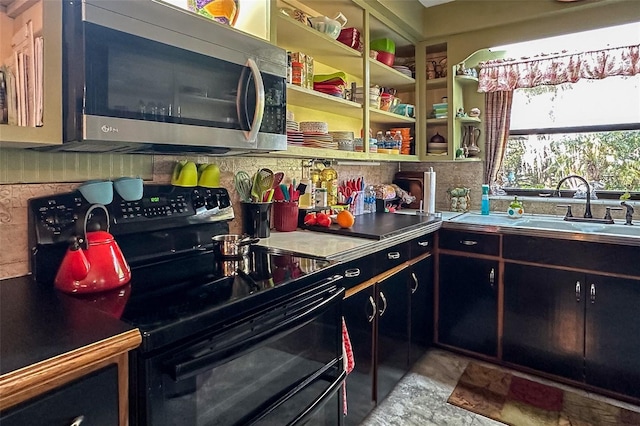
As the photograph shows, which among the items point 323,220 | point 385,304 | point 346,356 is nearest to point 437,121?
point 323,220

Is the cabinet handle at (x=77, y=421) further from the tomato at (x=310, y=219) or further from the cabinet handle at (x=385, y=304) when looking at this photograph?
the tomato at (x=310, y=219)

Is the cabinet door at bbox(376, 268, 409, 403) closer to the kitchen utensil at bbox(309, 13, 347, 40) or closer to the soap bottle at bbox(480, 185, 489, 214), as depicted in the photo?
the soap bottle at bbox(480, 185, 489, 214)

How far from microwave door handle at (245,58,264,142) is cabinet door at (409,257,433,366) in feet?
4.27

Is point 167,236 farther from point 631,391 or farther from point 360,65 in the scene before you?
point 631,391

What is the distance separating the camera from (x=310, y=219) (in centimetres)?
223

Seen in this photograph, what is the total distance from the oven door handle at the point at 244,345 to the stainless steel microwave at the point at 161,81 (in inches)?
24.0

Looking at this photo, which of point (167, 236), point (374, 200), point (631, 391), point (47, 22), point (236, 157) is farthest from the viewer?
point (374, 200)

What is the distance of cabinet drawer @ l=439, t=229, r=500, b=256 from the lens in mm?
2514

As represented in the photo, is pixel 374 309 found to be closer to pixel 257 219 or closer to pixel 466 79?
pixel 257 219

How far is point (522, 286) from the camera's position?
245cm

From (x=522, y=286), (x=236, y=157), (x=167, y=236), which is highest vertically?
(x=236, y=157)

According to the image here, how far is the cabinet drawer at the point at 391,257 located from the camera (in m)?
1.93

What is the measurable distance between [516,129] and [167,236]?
108 inches

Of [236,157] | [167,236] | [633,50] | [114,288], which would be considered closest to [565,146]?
[633,50]
